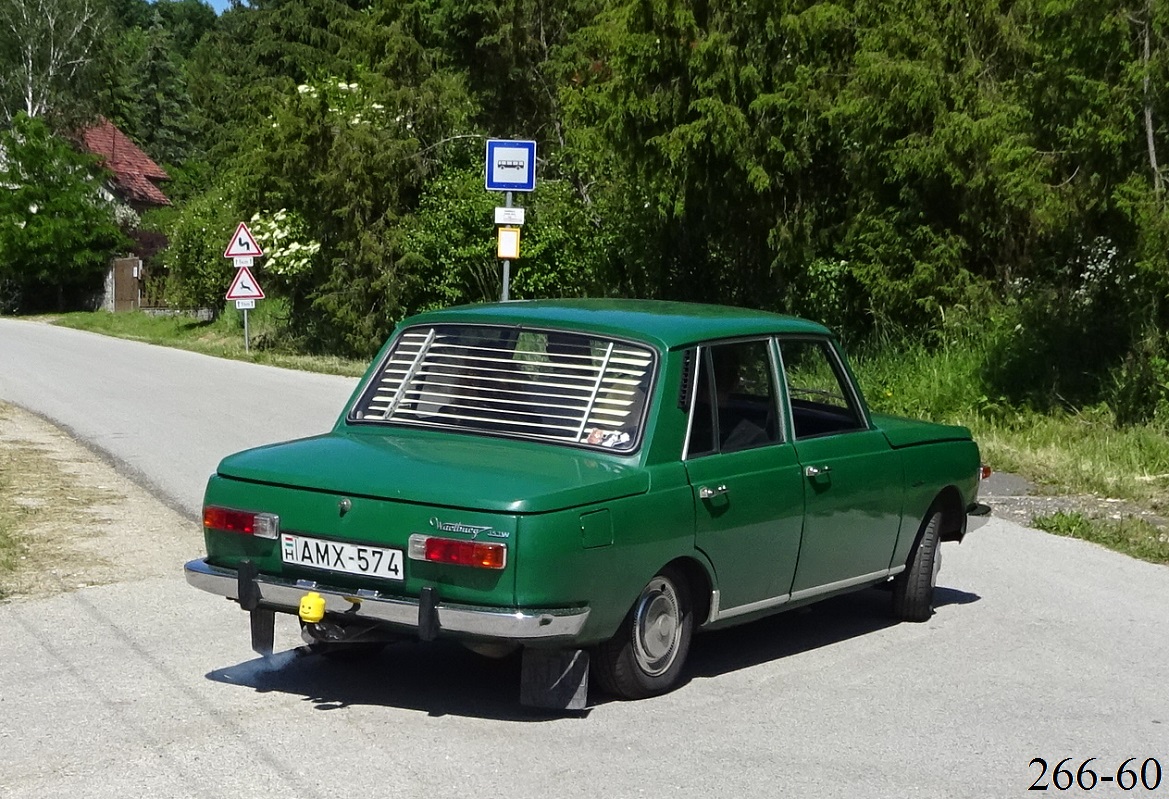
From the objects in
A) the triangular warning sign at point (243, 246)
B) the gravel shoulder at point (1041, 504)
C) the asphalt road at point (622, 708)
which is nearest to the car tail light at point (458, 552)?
the asphalt road at point (622, 708)

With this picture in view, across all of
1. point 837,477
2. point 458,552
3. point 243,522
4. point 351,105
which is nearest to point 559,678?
point 458,552

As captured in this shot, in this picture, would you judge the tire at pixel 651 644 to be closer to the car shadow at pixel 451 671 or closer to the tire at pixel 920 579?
the car shadow at pixel 451 671

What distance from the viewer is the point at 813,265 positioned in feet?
62.6

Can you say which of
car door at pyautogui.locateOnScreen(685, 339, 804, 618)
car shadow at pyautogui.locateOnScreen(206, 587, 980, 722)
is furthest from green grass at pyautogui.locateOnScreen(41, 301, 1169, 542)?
car door at pyautogui.locateOnScreen(685, 339, 804, 618)

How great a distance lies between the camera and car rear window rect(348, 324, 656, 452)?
625cm

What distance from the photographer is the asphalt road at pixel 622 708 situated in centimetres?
516

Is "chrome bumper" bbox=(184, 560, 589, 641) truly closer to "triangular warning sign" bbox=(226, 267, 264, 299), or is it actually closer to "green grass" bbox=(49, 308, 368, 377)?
"green grass" bbox=(49, 308, 368, 377)

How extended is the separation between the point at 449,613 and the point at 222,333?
33001 millimetres

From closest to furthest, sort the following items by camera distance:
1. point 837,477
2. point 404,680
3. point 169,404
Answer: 1. point 404,680
2. point 837,477
3. point 169,404

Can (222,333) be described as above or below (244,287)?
below

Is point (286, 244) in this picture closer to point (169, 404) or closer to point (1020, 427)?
point (169, 404)

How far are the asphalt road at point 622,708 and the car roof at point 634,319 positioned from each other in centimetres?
147

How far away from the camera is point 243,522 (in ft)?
19.8

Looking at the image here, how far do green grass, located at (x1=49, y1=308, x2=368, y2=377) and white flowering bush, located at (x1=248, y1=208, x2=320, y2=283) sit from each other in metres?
1.60
